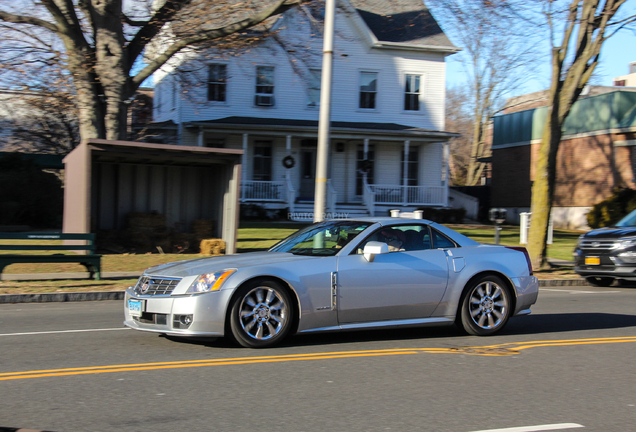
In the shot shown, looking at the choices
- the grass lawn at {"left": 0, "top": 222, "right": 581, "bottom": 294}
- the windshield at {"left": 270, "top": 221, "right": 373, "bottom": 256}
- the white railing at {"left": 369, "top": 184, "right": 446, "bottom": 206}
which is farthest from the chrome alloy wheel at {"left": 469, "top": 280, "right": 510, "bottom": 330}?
the white railing at {"left": 369, "top": 184, "right": 446, "bottom": 206}

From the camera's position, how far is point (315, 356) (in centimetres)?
664

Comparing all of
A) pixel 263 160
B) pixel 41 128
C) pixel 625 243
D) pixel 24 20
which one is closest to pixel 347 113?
pixel 263 160

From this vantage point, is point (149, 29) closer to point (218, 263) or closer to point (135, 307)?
point (218, 263)

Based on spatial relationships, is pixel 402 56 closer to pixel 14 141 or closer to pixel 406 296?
pixel 14 141

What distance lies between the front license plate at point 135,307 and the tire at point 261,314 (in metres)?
0.97

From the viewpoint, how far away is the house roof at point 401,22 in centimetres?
3145

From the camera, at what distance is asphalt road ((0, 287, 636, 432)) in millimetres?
4609

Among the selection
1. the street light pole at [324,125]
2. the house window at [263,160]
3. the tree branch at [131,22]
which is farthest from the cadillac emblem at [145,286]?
the house window at [263,160]

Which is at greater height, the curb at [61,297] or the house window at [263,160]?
the house window at [263,160]

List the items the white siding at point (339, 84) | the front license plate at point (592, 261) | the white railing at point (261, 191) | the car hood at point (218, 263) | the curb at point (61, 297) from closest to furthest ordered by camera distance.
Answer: the car hood at point (218, 263) < the curb at point (61, 297) < the front license plate at point (592, 261) < the white railing at point (261, 191) < the white siding at point (339, 84)

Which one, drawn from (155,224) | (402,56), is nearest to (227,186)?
(155,224)

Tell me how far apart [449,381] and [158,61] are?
1383 cm

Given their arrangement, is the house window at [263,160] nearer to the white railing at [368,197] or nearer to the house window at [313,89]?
the house window at [313,89]

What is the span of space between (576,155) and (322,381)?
96.5 ft
